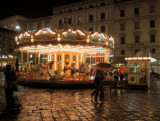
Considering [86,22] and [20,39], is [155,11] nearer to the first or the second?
[86,22]

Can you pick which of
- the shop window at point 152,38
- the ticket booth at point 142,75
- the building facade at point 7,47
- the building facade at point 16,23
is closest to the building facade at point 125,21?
the shop window at point 152,38

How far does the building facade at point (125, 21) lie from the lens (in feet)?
112

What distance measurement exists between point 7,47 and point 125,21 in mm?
37016

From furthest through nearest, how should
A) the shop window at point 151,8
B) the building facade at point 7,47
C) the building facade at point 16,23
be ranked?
the building facade at point 7,47, the building facade at point 16,23, the shop window at point 151,8

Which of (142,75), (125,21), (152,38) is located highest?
(125,21)

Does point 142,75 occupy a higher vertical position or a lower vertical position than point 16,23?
lower

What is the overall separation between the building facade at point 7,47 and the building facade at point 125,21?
2191 centimetres

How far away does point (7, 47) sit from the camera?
51938 millimetres

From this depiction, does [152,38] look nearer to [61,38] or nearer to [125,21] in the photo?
[125,21]

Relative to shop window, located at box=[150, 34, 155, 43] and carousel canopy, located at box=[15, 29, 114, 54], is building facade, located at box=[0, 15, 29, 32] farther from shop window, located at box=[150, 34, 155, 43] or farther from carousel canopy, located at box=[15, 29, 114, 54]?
carousel canopy, located at box=[15, 29, 114, 54]

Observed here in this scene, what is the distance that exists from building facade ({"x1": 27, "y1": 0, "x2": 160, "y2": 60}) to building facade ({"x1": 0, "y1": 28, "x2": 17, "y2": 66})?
863 inches

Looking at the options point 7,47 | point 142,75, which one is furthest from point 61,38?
point 7,47

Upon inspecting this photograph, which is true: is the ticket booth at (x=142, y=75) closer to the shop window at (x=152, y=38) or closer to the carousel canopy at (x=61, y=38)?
the carousel canopy at (x=61, y=38)

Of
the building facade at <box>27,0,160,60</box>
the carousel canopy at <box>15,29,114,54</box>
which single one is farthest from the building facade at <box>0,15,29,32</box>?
the carousel canopy at <box>15,29,114,54</box>
